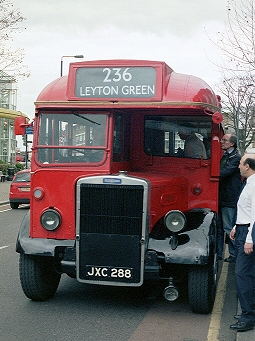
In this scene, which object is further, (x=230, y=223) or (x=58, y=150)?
(x=230, y=223)

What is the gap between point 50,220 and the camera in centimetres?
646

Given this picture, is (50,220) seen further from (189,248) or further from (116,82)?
(116,82)

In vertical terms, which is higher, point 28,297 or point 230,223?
point 230,223

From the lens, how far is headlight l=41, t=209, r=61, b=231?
21.1 feet

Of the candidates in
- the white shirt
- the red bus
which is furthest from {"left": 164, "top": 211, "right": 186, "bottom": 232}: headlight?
the white shirt

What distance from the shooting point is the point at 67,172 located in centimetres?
641

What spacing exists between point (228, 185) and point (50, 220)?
3190 millimetres

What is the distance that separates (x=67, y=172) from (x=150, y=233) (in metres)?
1.19

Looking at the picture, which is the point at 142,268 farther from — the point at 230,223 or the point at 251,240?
the point at 230,223

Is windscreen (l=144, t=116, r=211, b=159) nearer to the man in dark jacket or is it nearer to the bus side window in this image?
the bus side window

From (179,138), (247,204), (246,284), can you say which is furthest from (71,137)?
(246,284)

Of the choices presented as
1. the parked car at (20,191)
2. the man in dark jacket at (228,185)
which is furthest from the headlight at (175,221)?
the parked car at (20,191)

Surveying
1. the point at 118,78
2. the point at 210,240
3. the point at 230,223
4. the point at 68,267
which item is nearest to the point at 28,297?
the point at 68,267

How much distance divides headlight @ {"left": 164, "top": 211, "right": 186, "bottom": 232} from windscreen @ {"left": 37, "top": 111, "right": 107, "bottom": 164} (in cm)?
109
